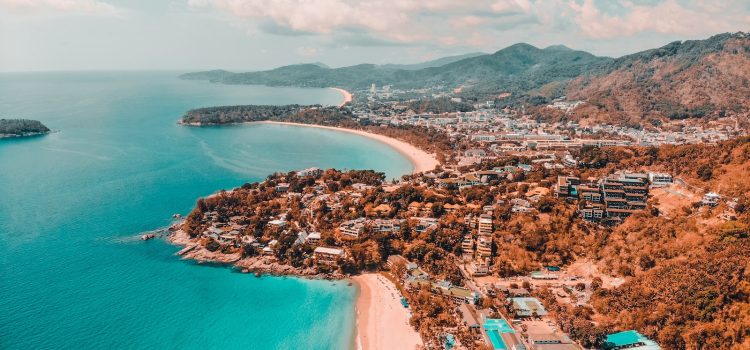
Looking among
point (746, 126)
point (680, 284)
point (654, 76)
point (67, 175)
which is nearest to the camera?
point (680, 284)

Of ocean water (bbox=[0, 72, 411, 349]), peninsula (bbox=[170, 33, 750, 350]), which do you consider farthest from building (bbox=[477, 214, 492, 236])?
ocean water (bbox=[0, 72, 411, 349])

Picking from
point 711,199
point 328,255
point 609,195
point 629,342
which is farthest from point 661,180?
point 328,255

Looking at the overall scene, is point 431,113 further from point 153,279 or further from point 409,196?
point 153,279

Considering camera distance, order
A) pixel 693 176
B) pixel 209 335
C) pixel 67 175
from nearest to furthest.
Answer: pixel 209 335
pixel 693 176
pixel 67 175

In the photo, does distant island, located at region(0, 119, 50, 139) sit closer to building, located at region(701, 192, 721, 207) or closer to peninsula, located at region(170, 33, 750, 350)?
peninsula, located at region(170, 33, 750, 350)

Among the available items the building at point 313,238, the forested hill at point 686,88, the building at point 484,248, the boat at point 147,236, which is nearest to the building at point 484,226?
the building at point 484,248

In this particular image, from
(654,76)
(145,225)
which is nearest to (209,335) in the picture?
(145,225)
